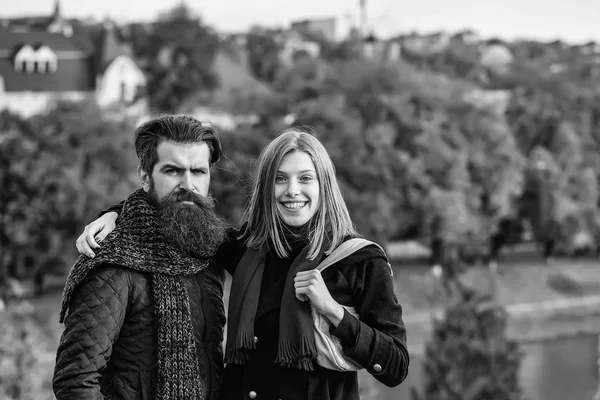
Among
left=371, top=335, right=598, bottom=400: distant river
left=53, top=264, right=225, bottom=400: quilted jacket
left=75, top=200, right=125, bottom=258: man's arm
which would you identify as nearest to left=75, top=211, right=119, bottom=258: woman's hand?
left=75, top=200, right=125, bottom=258: man's arm

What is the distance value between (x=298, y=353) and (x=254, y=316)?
227 mm

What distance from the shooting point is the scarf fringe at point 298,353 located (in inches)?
166

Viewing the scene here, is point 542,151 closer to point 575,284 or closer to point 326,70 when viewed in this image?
point 575,284

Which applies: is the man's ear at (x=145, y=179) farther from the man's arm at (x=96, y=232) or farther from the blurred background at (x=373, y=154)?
the blurred background at (x=373, y=154)

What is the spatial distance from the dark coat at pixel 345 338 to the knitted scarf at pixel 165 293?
209 millimetres

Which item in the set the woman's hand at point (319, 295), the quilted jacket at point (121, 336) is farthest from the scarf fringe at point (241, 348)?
the woman's hand at point (319, 295)

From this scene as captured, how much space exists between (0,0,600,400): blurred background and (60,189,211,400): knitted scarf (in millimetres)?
13928

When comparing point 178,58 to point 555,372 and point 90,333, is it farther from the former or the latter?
point 90,333

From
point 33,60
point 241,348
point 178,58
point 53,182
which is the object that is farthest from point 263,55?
point 241,348

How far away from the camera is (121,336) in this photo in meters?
4.29

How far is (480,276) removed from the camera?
31.6m

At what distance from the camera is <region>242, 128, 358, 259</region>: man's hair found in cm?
436

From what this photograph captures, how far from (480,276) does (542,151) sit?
6652 mm

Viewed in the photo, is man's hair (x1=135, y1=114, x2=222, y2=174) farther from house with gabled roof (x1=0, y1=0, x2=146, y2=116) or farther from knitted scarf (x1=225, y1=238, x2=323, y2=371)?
house with gabled roof (x1=0, y1=0, x2=146, y2=116)
